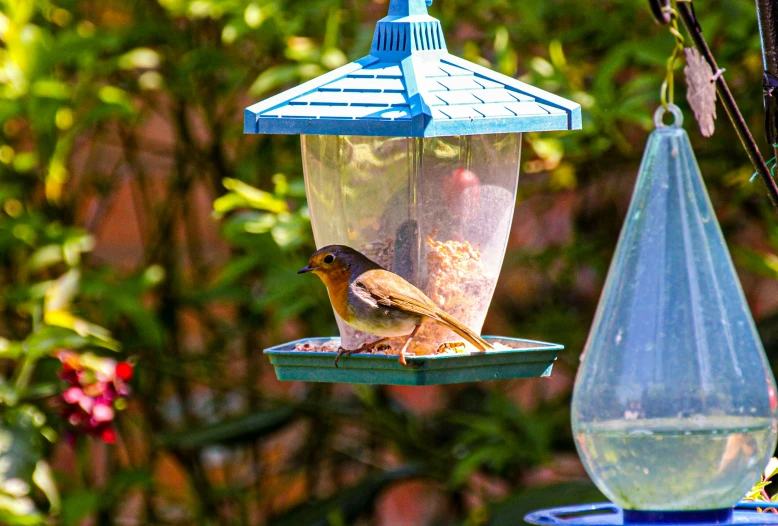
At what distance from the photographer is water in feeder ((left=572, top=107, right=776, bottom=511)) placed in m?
1.59

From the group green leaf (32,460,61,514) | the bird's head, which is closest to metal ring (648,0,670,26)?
the bird's head

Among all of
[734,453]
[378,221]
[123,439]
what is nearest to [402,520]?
[123,439]

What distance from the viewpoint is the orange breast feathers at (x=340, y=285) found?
2249 mm

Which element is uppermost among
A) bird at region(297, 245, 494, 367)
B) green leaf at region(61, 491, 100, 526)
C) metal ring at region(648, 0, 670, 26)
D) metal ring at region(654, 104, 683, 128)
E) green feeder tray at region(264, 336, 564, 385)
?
metal ring at region(648, 0, 670, 26)

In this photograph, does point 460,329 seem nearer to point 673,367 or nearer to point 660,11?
point 673,367

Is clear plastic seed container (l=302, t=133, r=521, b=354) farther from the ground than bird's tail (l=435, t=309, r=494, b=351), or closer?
farther from the ground

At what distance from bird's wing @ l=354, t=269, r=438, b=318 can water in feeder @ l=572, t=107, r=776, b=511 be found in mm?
540

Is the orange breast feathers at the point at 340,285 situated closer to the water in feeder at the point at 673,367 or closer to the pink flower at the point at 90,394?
the water in feeder at the point at 673,367

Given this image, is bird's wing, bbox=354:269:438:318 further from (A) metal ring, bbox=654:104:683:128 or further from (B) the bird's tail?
(A) metal ring, bbox=654:104:683:128

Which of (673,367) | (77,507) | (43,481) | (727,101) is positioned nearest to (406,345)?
(673,367)

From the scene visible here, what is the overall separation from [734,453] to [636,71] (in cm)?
303

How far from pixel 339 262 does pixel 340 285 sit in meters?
0.05

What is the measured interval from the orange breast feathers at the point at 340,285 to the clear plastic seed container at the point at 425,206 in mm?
104

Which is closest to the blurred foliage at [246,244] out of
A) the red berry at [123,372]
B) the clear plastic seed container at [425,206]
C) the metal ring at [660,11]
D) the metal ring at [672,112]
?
the red berry at [123,372]
